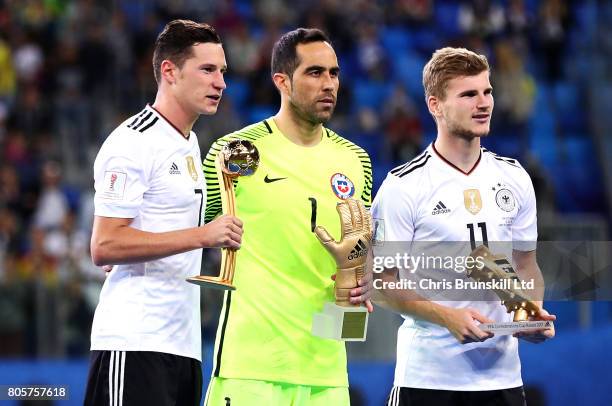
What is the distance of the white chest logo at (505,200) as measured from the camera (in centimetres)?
619

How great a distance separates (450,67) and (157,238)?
1.89 metres

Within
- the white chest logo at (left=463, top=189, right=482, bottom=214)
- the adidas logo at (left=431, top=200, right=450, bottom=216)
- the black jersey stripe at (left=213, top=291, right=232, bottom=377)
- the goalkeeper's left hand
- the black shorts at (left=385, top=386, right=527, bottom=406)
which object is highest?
the white chest logo at (left=463, top=189, right=482, bottom=214)

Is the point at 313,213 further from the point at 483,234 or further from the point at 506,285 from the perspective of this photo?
the point at 506,285

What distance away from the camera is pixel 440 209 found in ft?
20.2

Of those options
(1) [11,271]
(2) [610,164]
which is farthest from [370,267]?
(2) [610,164]

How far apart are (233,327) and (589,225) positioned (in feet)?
25.0

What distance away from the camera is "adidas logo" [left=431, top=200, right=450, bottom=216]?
614 centimetres

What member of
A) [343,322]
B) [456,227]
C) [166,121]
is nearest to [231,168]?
[166,121]

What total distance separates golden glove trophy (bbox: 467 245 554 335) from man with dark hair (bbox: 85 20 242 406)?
128cm

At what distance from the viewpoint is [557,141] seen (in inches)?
683

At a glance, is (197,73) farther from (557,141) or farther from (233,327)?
(557,141)

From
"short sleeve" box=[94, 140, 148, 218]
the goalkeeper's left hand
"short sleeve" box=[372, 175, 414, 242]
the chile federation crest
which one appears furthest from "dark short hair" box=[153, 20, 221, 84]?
"short sleeve" box=[372, 175, 414, 242]

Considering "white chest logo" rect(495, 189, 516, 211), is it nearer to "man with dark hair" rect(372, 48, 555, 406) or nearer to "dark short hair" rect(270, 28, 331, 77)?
"man with dark hair" rect(372, 48, 555, 406)

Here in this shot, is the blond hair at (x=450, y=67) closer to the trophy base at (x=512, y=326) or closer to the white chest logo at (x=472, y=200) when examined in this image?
the white chest logo at (x=472, y=200)
